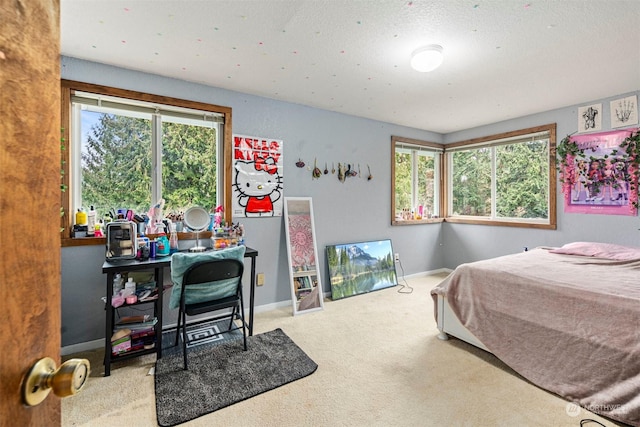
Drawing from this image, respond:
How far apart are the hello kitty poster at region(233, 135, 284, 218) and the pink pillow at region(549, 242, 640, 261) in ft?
9.56

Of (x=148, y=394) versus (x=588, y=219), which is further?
(x=588, y=219)

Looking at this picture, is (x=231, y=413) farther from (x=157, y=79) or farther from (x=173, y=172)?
(x=157, y=79)

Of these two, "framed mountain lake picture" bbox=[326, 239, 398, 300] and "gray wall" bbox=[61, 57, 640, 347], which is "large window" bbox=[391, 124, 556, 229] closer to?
"gray wall" bbox=[61, 57, 640, 347]

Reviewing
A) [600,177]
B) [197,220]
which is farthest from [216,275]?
[600,177]

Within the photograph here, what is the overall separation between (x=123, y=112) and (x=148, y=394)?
2250 millimetres

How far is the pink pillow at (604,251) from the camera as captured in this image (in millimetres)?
2516

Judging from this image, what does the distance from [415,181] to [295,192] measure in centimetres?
217

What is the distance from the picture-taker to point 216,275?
2.21m

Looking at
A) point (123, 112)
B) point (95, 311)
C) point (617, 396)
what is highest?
point (123, 112)

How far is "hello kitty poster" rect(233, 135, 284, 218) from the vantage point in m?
3.06

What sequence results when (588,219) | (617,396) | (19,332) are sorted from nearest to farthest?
1. (19,332)
2. (617,396)
3. (588,219)

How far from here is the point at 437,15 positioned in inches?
70.3

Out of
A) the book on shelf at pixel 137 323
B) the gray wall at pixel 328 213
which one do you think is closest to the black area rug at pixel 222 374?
the book on shelf at pixel 137 323

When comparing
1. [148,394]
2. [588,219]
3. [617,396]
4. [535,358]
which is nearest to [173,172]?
[148,394]
